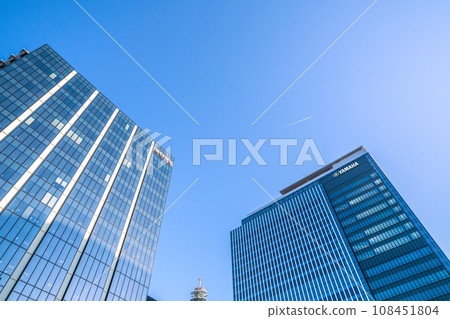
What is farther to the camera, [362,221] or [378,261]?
[362,221]

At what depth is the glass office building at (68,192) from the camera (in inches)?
1591

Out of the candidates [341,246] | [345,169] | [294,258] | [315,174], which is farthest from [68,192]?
[315,174]

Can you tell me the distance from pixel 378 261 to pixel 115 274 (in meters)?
68.7

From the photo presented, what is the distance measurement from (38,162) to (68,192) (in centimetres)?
702

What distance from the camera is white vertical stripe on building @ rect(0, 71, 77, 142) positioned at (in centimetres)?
4553

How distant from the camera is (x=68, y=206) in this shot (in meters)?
49.1

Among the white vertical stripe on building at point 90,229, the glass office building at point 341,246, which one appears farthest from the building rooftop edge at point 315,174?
the white vertical stripe on building at point 90,229

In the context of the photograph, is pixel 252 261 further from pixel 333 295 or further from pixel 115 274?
pixel 115 274

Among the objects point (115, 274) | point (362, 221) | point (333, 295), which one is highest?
point (362, 221)

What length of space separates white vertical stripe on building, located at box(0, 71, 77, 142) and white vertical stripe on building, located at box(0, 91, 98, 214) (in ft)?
18.6

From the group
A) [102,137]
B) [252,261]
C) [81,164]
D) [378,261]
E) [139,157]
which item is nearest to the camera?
[81,164]
